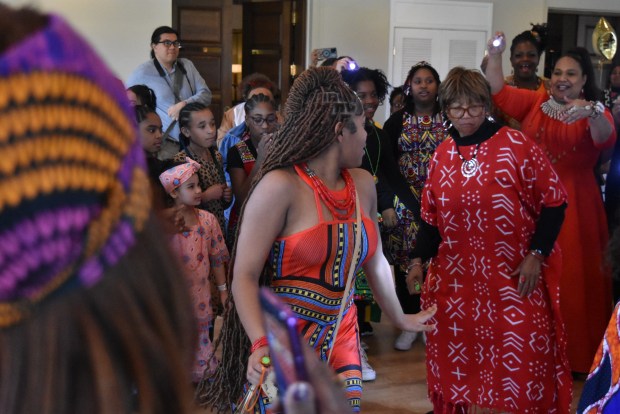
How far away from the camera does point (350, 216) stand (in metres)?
2.33

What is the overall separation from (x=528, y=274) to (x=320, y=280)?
1.16 m

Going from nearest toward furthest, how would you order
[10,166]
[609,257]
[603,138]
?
1. [10,166]
2. [609,257]
3. [603,138]

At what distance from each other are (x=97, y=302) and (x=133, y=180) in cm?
9

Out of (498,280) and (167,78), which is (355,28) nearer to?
(167,78)

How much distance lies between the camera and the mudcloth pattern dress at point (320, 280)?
2223mm

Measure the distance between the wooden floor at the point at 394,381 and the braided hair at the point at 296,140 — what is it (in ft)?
3.66

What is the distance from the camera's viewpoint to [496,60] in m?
→ 3.92

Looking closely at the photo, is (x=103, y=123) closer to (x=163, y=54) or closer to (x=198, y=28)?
(x=163, y=54)

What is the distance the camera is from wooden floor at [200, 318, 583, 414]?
3.86m

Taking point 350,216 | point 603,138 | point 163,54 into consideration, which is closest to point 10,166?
point 350,216

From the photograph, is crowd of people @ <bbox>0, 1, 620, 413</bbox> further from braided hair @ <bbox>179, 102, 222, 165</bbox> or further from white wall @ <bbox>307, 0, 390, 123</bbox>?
white wall @ <bbox>307, 0, 390, 123</bbox>

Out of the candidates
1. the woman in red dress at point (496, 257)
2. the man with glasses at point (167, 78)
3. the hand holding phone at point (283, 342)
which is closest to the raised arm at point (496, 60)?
the woman in red dress at point (496, 257)

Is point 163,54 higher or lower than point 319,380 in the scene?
higher

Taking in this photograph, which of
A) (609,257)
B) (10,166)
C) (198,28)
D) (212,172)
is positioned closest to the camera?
(10,166)
